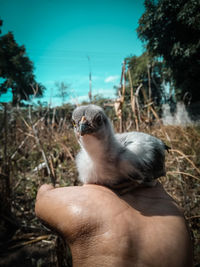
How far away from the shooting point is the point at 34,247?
2443 mm

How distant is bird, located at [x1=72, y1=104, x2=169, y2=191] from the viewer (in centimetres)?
144

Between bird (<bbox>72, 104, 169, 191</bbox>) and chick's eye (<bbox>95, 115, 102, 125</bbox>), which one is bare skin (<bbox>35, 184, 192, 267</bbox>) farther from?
chick's eye (<bbox>95, 115, 102, 125</bbox>)

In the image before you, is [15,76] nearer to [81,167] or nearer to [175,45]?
[175,45]

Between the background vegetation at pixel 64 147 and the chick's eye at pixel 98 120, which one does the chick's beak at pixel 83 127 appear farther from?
the background vegetation at pixel 64 147

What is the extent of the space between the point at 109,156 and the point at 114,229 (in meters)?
0.67

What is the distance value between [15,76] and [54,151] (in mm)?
14017

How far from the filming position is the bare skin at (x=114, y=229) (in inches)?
33.9

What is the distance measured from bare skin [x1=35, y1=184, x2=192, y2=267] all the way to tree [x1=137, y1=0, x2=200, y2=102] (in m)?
9.60

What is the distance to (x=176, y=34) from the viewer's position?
9305 millimetres

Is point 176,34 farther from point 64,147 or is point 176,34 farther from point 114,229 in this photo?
point 114,229

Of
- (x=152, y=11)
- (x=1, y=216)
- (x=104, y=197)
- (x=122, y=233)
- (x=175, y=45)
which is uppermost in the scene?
(x=152, y=11)

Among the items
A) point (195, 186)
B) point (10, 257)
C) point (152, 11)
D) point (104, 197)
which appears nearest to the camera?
point (104, 197)

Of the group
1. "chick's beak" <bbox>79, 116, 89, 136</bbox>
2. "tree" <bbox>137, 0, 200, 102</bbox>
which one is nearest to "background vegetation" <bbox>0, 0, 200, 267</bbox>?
"tree" <bbox>137, 0, 200, 102</bbox>

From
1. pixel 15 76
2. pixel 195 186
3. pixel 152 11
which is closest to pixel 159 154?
pixel 195 186
